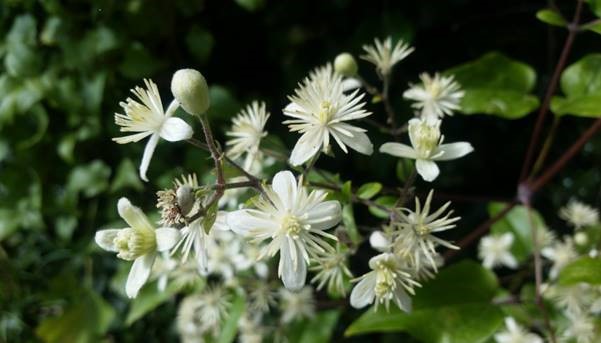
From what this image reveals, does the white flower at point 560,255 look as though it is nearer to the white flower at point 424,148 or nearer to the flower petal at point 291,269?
the white flower at point 424,148

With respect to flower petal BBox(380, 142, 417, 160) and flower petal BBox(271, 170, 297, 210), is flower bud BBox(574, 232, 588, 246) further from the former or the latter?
flower petal BBox(271, 170, 297, 210)

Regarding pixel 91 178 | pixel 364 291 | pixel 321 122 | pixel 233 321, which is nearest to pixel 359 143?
pixel 321 122

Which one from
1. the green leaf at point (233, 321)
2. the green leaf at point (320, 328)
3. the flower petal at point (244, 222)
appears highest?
the flower petal at point (244, 222)

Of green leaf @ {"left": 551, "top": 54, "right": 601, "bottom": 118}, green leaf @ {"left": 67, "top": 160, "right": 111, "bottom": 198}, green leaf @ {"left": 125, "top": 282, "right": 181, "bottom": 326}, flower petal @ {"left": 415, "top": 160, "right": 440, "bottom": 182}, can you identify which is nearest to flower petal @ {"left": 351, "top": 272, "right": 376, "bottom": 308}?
flower petal @ {"left": 415, "top": 160, "right": 440, "bottom": 182}

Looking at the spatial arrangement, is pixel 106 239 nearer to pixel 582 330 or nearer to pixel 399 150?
pixel 399 150

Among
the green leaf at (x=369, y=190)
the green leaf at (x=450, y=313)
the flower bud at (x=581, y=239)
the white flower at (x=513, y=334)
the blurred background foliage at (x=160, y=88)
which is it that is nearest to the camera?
the green leaf at (x=369, y=190)

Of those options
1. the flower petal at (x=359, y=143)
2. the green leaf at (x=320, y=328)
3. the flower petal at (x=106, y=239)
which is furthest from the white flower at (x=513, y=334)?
the flower petal at (x=106, y=239)

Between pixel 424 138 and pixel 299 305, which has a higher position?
pixel 424 138

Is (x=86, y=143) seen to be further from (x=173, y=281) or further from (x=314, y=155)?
(x=314, y=155)
